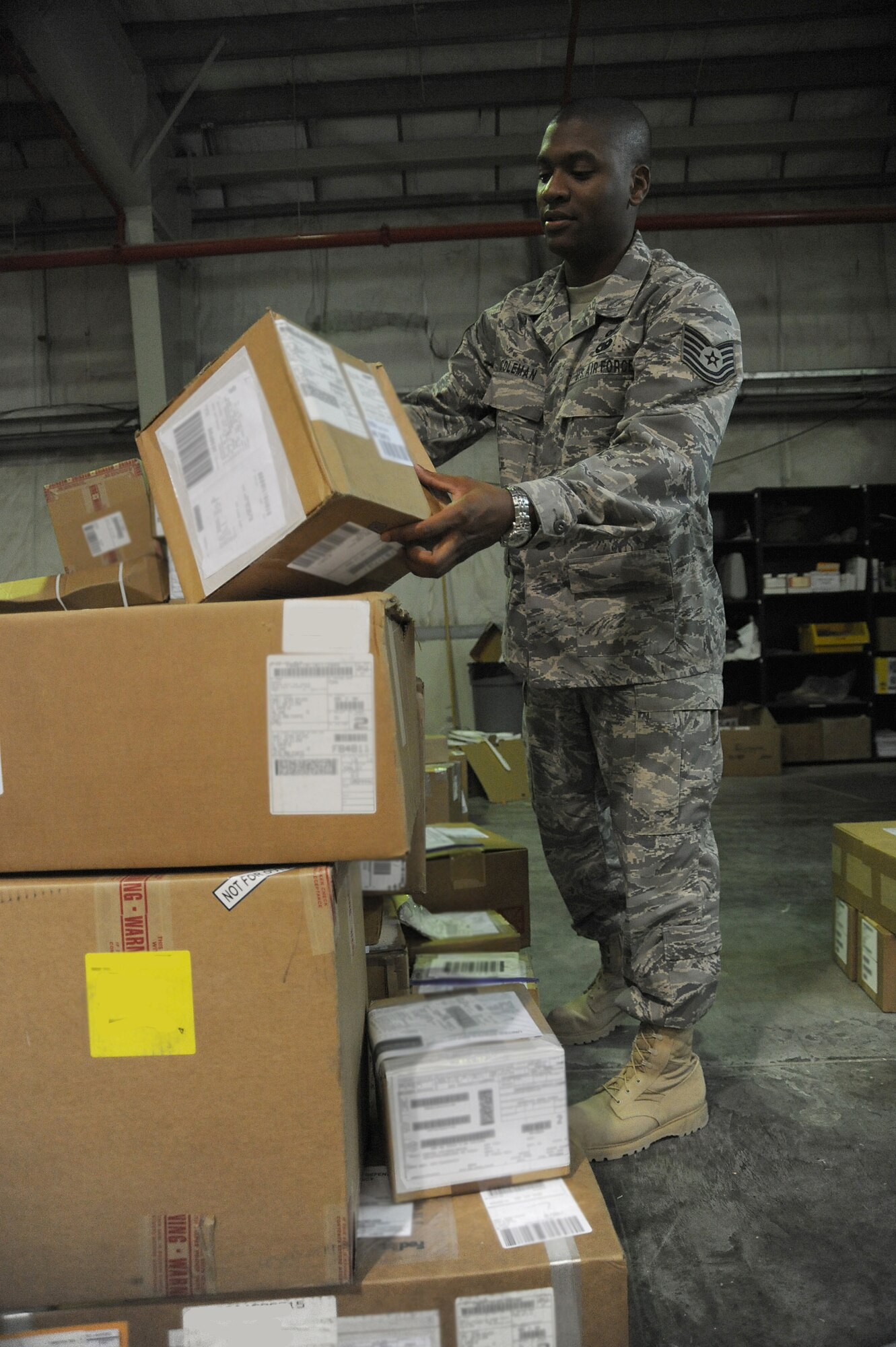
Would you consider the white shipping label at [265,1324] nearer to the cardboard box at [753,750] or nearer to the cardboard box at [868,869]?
the cardboard box at [868,869]

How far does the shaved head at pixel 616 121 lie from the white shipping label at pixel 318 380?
0.81m

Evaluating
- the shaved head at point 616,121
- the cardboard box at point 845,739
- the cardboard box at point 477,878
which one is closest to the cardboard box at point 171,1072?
the cardboard box at point 477,878

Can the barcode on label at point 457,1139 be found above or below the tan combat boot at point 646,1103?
above

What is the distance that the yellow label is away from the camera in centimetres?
81

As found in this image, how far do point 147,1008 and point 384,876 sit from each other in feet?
1.67

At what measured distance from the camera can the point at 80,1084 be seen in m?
0.81

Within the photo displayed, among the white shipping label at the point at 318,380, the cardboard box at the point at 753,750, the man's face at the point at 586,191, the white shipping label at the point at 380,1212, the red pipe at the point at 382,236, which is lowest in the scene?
the cardboard box at the point at 753,750

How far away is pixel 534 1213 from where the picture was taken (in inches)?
36.9

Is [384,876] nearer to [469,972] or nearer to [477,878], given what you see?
[469,972]

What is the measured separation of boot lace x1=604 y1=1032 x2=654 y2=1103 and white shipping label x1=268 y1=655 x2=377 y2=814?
81 cm

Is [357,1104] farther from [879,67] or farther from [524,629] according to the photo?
[879,67]

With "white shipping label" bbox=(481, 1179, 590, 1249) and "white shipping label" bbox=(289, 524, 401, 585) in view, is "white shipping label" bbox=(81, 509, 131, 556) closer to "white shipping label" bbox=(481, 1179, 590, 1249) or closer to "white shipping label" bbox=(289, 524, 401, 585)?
"white shipping label" bbox=(289, 524, 401, 585)

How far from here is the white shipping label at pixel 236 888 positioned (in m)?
0.80

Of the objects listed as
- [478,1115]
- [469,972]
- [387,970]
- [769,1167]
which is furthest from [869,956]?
[478,1115]
